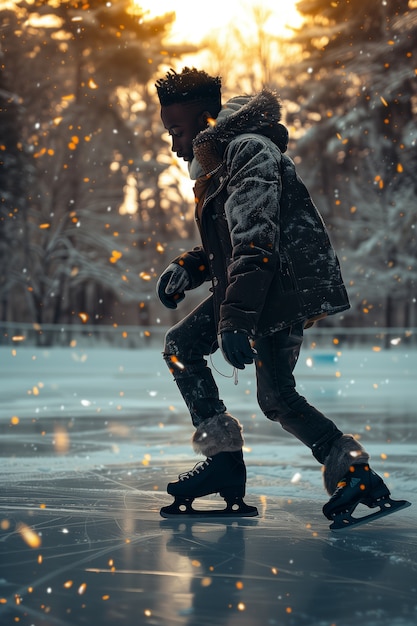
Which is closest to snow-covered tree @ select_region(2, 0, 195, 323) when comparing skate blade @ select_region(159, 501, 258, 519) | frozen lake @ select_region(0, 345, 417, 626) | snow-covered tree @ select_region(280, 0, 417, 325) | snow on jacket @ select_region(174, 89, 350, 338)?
snow-covered tree @ select_region(280, 0, 417, 325)

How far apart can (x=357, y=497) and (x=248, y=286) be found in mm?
942

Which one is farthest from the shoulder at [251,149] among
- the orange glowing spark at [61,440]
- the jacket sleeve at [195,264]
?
the orange glowing spark at [61,440]

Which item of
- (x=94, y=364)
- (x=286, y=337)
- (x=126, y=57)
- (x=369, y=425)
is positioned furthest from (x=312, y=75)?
(x=286, y=337)

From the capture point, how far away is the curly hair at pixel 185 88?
4.75m

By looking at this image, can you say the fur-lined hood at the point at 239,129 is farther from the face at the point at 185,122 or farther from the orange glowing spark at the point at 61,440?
the orange glowing spark at the point at 61,440

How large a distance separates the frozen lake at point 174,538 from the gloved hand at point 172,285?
0.93 meters

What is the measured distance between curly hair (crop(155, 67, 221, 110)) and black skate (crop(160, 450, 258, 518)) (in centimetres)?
151

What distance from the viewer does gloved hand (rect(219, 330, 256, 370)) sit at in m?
4.26

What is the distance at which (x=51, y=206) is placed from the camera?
31828 mm

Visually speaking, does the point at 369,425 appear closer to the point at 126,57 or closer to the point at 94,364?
the point at 94,364

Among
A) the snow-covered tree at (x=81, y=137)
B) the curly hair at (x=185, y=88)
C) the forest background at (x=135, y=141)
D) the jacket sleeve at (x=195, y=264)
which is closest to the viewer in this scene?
the curly hair at (x=185, y=88)

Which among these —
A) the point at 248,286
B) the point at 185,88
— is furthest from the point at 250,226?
the point at 185,88

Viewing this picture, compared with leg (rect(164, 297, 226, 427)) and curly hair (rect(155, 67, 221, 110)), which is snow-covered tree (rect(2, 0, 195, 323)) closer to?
curly hair (rect(155, 67, 221, 110))

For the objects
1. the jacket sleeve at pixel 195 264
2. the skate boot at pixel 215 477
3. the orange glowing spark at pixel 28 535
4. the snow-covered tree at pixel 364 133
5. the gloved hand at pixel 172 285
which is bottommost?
the orange glowing spark at pixel 28 535
